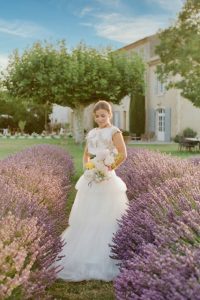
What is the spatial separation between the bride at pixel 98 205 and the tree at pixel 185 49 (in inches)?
788

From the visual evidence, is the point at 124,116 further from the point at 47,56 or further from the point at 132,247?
the point at 132,247

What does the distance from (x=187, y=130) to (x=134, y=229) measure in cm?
3111

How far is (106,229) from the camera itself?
6336 millimetres

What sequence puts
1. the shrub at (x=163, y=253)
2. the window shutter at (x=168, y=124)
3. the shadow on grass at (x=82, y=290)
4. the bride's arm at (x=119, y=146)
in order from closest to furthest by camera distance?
the shrub at (x=163, y=253) → the shadow on grass at (x=82, y=290) → the bride's arm at (x=119, y=146) → the window shutter at (x=168, y=124)

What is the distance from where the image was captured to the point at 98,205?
21.3 ft

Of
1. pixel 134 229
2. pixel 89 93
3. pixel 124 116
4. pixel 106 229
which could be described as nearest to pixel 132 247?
pixel 134 229

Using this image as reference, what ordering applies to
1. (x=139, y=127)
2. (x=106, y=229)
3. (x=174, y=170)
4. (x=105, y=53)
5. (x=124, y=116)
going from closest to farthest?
(x=106, y=229), (x=174, y=170), (x=105, y=53), (x=139, y=127), (x=124, y=116)

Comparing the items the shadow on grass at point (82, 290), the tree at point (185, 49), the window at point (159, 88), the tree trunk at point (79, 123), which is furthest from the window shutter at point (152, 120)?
the shadow on grass at point (82, 290)

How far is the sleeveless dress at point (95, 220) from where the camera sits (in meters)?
6.02

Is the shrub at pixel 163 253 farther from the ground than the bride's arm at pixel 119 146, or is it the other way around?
the bride's arm at pixel 119 146

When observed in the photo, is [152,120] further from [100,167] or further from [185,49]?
[100,167]

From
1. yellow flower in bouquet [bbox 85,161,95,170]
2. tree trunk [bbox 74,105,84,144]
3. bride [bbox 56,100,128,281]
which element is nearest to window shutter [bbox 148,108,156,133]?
tree trunk [bbox 74,105,84,144]

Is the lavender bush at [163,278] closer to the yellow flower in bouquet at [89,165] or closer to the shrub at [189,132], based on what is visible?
the yellow flower in bouquet at [89,165]

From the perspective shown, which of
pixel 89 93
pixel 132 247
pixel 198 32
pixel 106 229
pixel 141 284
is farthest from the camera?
pixel 89 93
